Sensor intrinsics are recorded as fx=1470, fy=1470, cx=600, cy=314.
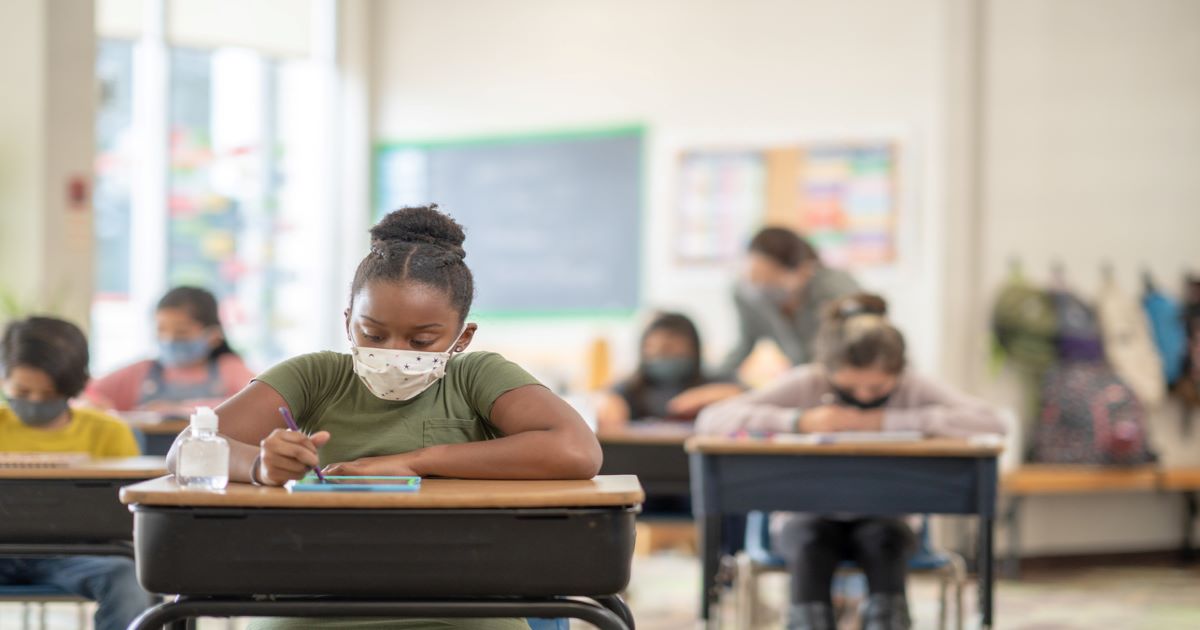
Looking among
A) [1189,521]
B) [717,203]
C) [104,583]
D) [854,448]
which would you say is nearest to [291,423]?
[104,583]

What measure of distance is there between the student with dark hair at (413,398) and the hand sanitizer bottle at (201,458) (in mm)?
15

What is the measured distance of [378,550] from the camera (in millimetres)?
1809

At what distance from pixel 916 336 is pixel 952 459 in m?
3.48

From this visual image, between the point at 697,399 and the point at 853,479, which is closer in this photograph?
the point at 853,479

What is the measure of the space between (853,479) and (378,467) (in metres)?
1.71

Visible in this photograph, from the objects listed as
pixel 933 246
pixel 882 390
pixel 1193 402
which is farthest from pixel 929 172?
pixel 882 390

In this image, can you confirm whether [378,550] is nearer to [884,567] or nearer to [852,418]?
[884,567]

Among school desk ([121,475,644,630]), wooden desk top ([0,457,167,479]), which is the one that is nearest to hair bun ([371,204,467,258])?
school desk ([121,475,644,630])

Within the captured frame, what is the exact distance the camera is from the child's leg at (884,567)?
3.45 m

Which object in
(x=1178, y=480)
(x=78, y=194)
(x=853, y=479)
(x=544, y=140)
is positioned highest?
(x=544, y=140)

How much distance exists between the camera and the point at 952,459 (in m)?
3.45

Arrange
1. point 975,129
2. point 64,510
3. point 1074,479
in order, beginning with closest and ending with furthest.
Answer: point 64,510 → point 1074,479 → point 975,129

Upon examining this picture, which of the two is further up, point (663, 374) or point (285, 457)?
point (285, 457)

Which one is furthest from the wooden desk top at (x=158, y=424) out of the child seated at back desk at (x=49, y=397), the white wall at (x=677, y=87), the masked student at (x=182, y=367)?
the white wall at (x=677, y=87)
